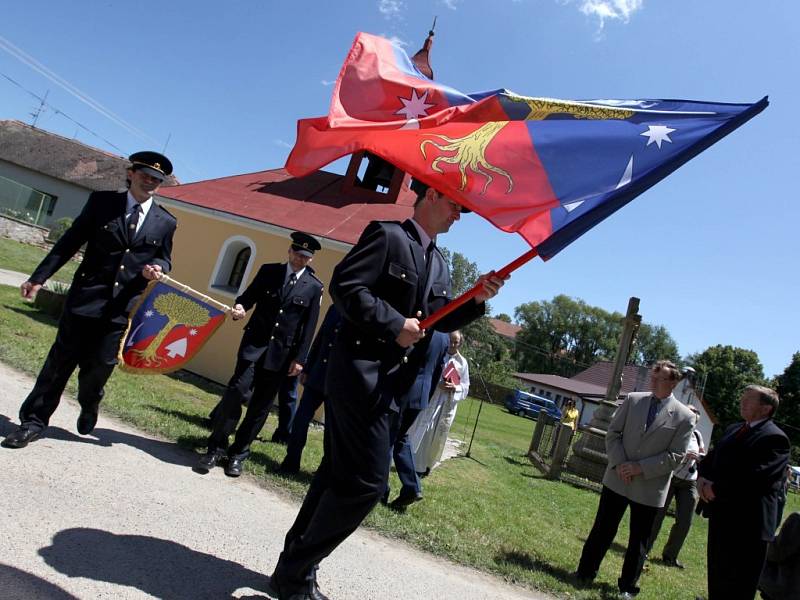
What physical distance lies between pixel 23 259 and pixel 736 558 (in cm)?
2765

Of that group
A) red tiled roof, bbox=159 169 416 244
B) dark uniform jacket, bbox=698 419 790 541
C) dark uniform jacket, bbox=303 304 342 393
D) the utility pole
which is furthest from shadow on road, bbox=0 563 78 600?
the utility pole

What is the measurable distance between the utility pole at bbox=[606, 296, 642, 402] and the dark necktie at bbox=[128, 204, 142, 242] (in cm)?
1174

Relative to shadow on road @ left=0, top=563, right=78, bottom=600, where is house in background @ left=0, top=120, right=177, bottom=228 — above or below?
above

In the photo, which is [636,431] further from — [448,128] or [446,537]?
[448,128]

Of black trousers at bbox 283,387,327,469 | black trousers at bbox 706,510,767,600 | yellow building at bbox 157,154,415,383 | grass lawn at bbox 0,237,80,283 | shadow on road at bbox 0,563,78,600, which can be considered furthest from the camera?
grass lawn at bbox 0,237,80,283

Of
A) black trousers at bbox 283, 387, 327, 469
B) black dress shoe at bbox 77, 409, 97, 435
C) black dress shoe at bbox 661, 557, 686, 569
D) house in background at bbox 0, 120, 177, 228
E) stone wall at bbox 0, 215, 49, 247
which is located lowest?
black dress shoe at bbox 661, 557, 686, 569

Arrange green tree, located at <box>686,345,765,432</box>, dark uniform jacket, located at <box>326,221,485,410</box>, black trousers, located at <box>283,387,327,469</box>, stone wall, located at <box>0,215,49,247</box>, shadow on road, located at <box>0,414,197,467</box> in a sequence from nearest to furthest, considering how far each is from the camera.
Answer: dark uniform jacket, located at <box>326,221,485,410</box>
shadow on road, located at <box>0,414,197,467</box>
black trousers, located at <box>283,387,327,469</box>
stone wall, located at <box>0,215,49,247</box>
green tree, located at <box>686,345,765,432</box>

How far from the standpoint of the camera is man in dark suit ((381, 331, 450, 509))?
5855 millimetres

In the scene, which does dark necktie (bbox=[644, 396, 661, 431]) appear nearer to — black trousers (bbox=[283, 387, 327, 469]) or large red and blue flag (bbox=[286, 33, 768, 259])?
large red and blue flag (bbox=[286, 33, 768, 259])

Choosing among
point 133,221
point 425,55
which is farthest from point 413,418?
point 425,55

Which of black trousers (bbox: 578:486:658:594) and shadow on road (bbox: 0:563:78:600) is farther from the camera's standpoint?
black trousers (bbox: 578:486:658:594)

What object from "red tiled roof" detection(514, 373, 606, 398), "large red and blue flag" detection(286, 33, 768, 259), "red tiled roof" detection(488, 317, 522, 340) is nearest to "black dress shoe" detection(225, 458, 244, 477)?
"large red and blue flag" detection(286, 33, 768, 259)

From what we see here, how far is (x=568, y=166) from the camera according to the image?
3430 millimetres

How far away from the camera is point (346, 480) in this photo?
291cm
